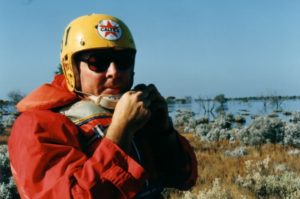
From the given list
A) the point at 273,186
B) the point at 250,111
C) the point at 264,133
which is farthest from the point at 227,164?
the point at 250,111

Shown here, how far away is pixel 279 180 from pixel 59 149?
23.6ft

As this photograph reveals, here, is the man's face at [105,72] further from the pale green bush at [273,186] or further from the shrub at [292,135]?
the shrub at [292,135]

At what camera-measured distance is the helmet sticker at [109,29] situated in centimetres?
211

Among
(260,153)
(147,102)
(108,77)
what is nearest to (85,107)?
(108,77)

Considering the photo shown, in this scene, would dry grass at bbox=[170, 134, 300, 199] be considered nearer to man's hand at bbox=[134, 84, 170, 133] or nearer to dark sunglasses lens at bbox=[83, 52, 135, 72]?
man's hand at bbox=[134, 84, 170, 133]

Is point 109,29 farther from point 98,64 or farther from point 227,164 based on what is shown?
point 227,164

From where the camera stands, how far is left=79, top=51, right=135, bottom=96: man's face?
2104 millimetres

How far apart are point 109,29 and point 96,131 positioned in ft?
1.65

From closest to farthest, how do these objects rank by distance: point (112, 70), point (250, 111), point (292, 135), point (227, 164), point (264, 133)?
point (112, 70) < point (227, 164) < point (292, 135) < point (264, 133) < point (250, 111)

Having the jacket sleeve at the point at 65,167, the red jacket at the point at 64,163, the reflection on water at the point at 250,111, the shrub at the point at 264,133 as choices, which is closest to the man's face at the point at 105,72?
the red jacket at the point at 64,163

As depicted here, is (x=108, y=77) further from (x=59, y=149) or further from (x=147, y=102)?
(x=59, y=149)

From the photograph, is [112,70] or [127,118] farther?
[112,70]

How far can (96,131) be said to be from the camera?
76.9 inches

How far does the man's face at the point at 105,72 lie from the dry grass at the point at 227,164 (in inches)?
211
